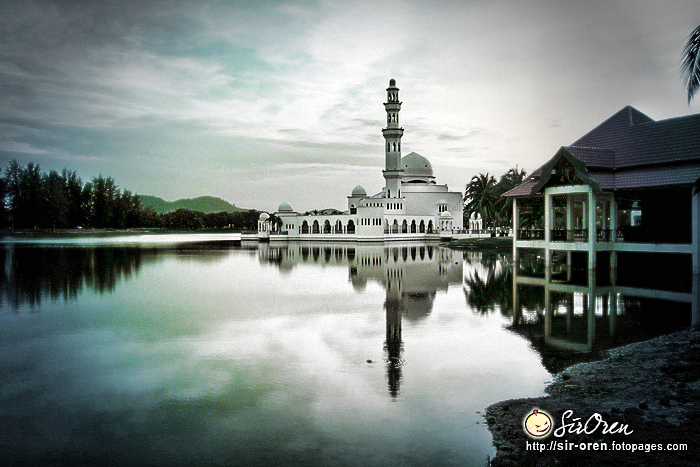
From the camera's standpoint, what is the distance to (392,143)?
76.8m

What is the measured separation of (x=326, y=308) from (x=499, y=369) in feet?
25.8

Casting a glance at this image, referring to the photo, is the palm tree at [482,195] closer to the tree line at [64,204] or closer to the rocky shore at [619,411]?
the rocky shore at [619,411]

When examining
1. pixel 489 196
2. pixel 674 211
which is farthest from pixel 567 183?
pixel 489 196

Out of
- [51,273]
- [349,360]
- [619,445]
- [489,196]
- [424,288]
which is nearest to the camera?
[619,445]

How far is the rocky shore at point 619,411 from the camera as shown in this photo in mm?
5926

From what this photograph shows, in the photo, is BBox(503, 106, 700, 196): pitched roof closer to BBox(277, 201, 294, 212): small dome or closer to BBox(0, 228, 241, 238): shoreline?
BBox(277, 201, 294, 212): small dome

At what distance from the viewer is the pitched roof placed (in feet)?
78.2

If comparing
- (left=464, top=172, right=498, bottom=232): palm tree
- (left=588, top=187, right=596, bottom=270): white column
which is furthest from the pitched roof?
(left=464, top=172, right=498, bottom=232): palm tree

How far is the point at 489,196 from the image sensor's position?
61.2 m

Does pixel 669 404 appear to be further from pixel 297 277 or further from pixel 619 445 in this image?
pixel 297 277

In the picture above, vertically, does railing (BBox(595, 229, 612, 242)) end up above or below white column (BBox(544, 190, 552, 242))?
below

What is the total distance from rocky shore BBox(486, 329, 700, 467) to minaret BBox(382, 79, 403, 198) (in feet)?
223

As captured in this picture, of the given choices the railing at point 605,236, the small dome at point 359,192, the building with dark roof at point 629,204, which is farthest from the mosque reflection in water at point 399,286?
the small dome at point 359,192

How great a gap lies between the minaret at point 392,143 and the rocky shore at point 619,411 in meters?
68.0
